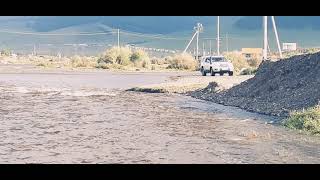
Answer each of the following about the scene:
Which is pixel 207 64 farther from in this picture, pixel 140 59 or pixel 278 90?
pixel 140 59

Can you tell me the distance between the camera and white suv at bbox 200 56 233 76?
44000 millimetres

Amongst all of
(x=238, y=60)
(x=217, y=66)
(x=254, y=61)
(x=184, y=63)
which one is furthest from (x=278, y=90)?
(x=254, y=61)

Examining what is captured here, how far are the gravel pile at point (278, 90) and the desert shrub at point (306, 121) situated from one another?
2476mm

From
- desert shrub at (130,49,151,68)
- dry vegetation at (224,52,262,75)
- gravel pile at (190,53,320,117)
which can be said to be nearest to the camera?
gravel pile at (190,53,320,117)

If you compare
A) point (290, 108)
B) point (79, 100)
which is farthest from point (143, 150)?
point (79, 100)

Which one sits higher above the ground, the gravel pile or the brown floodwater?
the gravel pile

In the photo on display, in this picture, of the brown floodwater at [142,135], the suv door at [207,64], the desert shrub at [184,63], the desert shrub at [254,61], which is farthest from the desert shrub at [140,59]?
the brown floodwater at [142,135]

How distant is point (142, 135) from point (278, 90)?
1131 centimetres

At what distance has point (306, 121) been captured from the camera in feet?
52.5

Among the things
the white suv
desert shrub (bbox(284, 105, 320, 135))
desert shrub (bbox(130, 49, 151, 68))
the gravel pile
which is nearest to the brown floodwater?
desert shrub (bbox(284, 105, 320, 135))

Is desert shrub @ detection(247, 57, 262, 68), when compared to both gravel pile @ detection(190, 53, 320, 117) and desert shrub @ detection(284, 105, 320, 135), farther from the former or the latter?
desert shrub @ detection(284, 105, 320, 135)

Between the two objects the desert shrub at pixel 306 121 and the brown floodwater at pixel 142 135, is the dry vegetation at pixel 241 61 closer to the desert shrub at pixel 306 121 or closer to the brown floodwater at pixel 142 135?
the brown floodwater at pixel 142 135

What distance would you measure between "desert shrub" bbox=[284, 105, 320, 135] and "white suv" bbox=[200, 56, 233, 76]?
26823 mm

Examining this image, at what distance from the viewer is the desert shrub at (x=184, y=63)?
229ft
